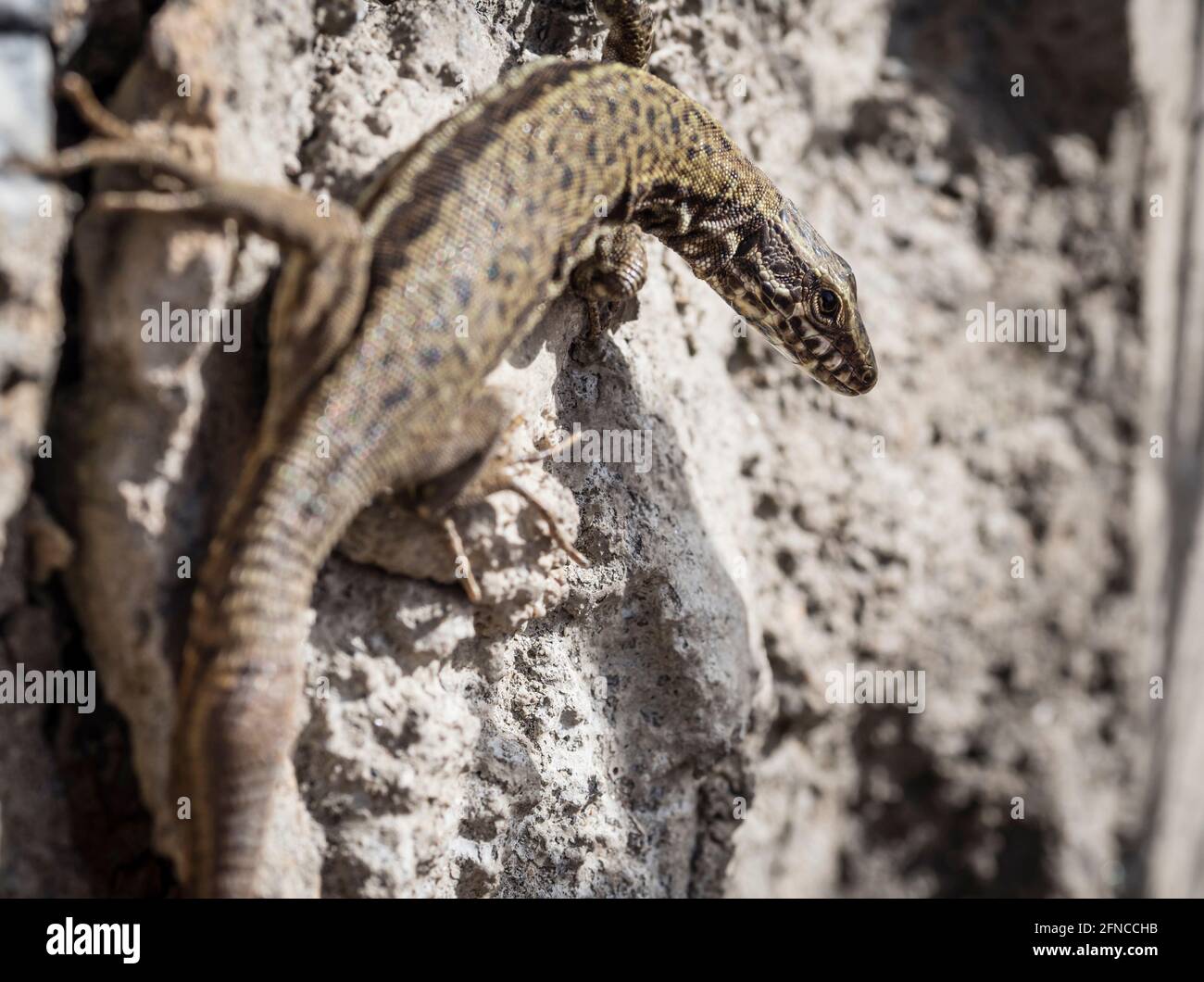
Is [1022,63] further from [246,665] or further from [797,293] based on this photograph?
[246,665]

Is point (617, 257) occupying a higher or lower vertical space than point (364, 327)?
higher

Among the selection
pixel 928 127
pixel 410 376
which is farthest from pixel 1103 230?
pixel 410 376

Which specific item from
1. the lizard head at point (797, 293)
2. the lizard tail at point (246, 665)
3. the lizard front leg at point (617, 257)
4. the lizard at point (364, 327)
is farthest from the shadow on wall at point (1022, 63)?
the lizard tail at point (246, 665)

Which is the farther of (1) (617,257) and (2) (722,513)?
(2) (722,513)

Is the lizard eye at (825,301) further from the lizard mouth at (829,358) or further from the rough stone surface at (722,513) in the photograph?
the rough stone surface at (722,513)

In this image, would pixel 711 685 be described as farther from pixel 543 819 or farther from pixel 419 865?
pixel 419 865

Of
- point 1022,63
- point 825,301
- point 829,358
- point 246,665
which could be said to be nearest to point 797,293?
point 825,301

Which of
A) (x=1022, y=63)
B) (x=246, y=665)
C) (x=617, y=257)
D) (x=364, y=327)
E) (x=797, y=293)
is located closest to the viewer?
(x=246, y=665)

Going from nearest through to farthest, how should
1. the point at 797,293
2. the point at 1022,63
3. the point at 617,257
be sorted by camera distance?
the point at 617,257 < the point at 797,293 < the point at 1022,63
